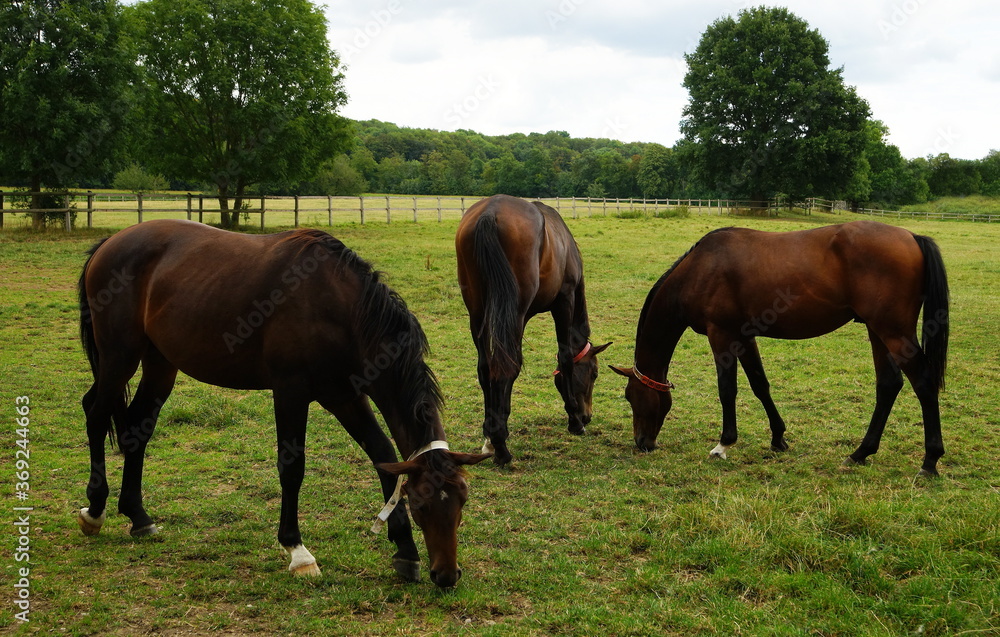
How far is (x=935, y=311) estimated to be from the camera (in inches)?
223

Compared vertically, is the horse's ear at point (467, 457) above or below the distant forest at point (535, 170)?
below

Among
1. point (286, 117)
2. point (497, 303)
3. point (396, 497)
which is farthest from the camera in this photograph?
point (286, 117)

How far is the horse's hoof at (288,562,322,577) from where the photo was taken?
4.09 metres

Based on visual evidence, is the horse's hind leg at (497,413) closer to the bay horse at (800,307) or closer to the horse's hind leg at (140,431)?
the bay horse at (800,307)

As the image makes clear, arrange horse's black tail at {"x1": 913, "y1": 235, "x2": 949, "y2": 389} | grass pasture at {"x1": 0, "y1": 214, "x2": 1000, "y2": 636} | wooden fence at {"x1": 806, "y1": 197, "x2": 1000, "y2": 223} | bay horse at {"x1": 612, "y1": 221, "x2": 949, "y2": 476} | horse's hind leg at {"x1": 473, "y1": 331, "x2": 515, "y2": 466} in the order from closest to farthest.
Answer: grass pasture at {"x1": 0, "y1": 214, "x2": 1000, "y2": 636}
horse's black tail at {"x1": 913, "y1": 235, "x2": 949, "y2": 389}
bay horse at {"x1": 612, "y1": 221, "x2": 949, "y2": 476}
horse's hind leg at {"x1": 473, "y1": 331, "x2": 515, "y2": 466}
wooden fence at {"x1": 806, "y1": 197, "x2": 1000, "y2": 223}

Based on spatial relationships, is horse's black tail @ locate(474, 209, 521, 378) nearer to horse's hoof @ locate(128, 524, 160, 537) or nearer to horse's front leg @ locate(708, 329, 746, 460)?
horse's front leg @ locate(708, 329, 746, 460)

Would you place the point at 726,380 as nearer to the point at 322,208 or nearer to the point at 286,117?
the point at 286,117

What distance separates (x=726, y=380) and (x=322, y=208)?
2744cm

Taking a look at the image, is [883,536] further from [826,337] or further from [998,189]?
[998,189]

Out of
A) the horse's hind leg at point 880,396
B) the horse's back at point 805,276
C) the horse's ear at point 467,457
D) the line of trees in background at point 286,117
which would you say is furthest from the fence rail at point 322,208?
the horse's hind leg at point 880,396

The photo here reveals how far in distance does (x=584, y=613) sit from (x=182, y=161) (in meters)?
28.8

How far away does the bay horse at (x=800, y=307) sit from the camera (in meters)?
5.82

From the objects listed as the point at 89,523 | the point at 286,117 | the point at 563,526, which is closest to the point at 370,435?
the point at 563,526

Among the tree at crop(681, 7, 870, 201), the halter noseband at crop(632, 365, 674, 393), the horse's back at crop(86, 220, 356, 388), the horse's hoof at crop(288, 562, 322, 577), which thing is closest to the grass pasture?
the horse's hoof at crop(288, 562, 322, 577)
